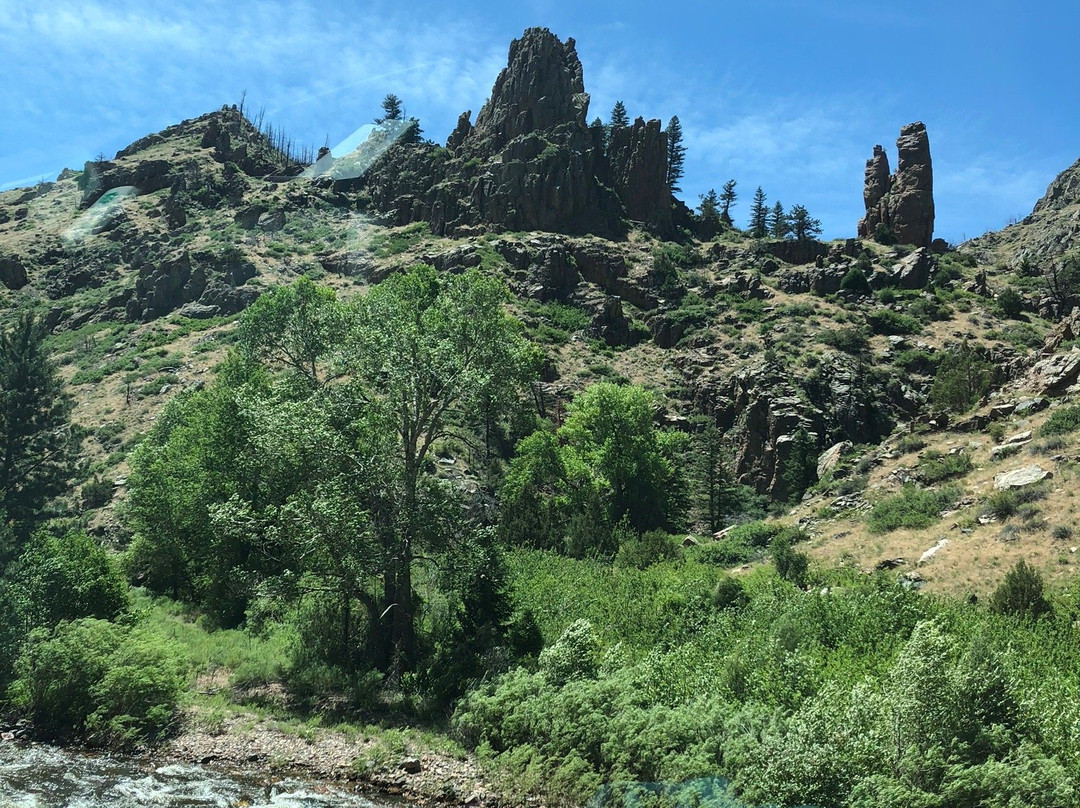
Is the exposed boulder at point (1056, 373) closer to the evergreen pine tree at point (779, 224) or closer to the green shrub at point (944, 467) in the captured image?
the green shrub at point (944, 467)

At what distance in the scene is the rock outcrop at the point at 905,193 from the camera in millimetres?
84562

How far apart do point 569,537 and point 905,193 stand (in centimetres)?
7075

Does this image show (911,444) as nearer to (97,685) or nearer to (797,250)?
(97,685)

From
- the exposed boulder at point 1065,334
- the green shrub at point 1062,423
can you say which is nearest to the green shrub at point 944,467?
the green shrub at point 1062,423

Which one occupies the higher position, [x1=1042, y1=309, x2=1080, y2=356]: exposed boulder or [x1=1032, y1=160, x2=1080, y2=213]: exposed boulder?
[x1=1032, y1=160, x2=1080, y2=213]: exposed boulder

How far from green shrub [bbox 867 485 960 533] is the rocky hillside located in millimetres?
1544

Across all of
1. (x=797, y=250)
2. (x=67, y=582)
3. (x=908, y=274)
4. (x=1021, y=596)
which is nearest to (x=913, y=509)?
(x=1021, y=596)

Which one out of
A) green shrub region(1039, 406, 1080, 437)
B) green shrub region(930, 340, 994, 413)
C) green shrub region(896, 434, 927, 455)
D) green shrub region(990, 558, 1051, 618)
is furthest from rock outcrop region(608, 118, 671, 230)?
green shrub region(990, 558, 1051, 618)

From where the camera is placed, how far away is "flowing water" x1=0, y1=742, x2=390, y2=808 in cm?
1331

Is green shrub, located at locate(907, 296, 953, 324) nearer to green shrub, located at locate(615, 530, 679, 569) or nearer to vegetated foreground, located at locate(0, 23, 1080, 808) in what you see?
vegetated foreground, located at locate(0, 23, 1080, 808)

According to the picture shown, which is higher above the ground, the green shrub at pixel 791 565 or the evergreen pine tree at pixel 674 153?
the evergreen pine tree at pixel 674 153

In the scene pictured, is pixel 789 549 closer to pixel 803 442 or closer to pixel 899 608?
pixel 899 608

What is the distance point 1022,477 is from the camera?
25.2m

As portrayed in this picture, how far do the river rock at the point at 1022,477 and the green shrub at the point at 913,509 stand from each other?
156 cm
